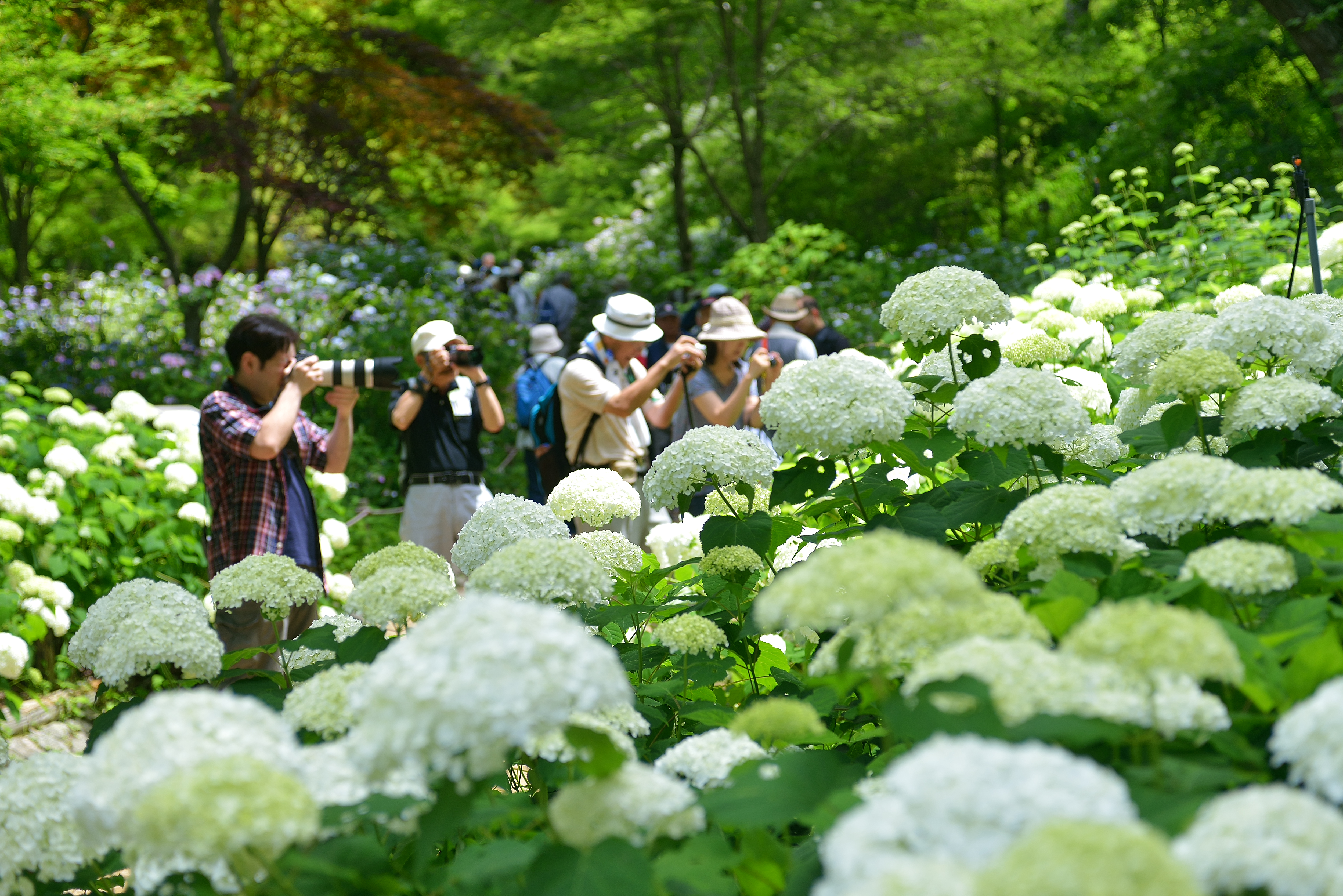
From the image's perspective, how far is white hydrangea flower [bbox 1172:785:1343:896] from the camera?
100 cm

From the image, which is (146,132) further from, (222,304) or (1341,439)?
(1341,439)

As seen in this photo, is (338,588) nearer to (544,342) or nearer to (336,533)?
(336,533)

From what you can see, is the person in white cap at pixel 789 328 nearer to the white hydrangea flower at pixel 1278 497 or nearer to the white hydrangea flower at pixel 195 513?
the white hydrangea flower at pixel 195 513

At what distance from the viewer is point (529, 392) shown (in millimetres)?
7277

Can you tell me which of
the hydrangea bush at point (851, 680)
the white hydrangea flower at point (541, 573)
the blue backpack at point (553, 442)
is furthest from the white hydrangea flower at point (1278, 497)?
the blue backpack at point (553, 442)

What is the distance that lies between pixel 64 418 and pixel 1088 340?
19.7 feet

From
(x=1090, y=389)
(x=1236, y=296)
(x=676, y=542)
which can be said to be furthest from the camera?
(x=676, y=542)

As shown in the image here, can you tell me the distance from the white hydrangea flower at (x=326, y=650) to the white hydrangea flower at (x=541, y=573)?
447mm

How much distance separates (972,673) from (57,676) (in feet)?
20.0

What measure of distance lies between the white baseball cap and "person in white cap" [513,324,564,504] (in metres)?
0.74

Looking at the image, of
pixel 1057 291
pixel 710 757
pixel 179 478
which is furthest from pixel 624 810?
pixel 179 478

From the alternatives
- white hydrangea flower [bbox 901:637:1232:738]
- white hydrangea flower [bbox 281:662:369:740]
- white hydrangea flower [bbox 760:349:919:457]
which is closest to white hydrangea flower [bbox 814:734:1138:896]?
white hydrangea flower [bbox 901:637:1232:738]

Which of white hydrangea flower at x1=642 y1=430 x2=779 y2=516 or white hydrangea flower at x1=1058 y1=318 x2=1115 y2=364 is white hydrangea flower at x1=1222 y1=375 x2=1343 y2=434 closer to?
white hydrangea flower at x1=642 y1=430 x2=779 y2=516

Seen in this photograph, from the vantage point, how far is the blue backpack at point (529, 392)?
23.7 feet
